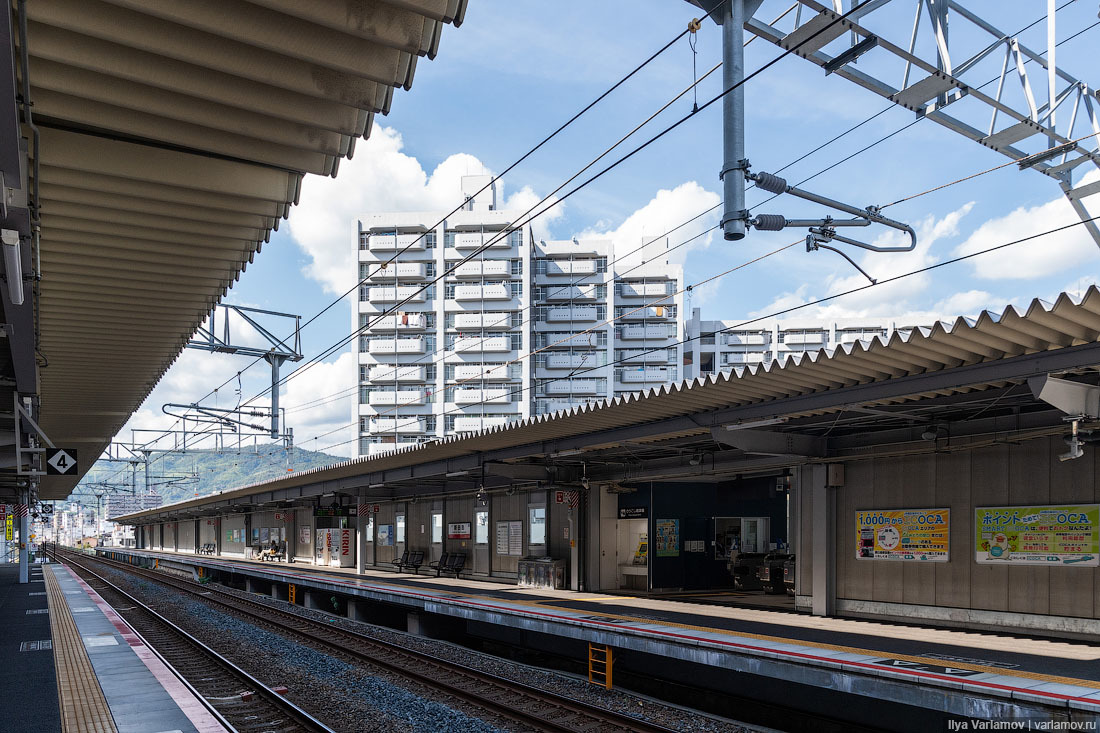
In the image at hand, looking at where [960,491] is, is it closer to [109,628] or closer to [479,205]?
[109,628]

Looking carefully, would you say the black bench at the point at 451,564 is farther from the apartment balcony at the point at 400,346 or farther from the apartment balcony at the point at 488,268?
the apartment balcony at the point at 488,268

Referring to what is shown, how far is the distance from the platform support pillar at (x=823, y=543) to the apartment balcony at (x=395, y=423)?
5864cm

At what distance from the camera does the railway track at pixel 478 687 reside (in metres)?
9.62

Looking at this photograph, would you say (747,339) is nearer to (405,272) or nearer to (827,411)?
(405,272)

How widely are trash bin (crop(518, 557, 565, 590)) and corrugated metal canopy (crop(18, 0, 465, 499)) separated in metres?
14.0

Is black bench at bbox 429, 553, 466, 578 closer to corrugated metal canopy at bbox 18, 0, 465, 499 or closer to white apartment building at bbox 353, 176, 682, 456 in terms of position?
corrugated metal canopy at bbox 18, 0, 465, 499

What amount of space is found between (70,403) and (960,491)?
15.3 meters

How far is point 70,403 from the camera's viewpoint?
51.1ft

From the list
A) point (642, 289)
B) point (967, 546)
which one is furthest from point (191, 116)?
point (642, 289)

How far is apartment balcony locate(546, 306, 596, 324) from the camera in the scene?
73938 millimetres

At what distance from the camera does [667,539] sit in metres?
19.7

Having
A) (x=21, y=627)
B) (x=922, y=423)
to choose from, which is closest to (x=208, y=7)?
(x=922, y=423)

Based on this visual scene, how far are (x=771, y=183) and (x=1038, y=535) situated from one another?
6456mm

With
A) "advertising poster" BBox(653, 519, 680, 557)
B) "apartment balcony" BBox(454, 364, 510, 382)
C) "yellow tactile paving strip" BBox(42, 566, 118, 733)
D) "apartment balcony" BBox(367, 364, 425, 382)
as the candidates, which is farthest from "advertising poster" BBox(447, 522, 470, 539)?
"apartment balcony" BBox(367, 364, 425, 382)
